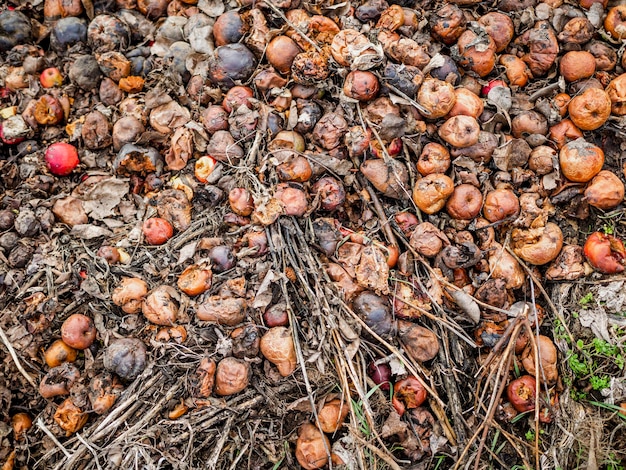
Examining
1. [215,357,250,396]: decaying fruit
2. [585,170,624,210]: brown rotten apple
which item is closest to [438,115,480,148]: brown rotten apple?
[585,170,624,210]: brown rotten apple

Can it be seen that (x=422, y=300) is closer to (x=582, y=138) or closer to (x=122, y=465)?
(x=582, y=138)

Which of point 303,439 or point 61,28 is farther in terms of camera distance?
point 61,28

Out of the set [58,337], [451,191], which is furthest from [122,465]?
[451,191]

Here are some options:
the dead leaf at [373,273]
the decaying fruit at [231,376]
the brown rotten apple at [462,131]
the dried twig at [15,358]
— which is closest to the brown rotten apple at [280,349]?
the decaying fruit at [231,376]

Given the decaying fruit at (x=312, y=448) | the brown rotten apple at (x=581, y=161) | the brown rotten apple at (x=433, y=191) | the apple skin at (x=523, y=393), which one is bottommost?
the decaying fruit at (x=312, y=448)

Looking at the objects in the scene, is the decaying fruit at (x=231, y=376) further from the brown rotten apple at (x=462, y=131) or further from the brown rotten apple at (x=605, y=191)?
the brown rotten apple at (x=605, y=191)

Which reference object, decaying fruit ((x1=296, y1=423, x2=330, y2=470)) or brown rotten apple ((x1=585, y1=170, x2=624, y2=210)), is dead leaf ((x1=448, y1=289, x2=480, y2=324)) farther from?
decaying fruit ((x1=296, y1=423, x2=330, y2=470))
